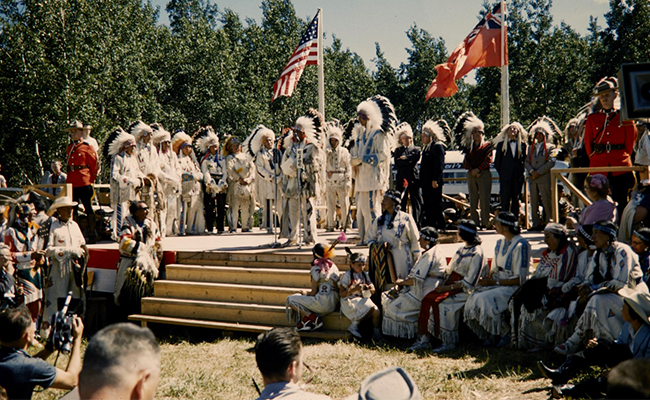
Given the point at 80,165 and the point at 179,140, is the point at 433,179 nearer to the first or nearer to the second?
the point at 179,140

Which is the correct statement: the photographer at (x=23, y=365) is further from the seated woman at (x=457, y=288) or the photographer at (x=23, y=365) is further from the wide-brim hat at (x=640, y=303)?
the seated woman at (x=457, y=288)

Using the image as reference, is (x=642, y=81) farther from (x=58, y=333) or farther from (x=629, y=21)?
(x=629, y=21)

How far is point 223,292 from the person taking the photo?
905 centimetres

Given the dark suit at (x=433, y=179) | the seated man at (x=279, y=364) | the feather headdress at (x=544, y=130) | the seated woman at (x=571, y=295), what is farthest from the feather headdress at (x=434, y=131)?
the seated man at (x=279, y=364)

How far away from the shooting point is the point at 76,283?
9.18 m

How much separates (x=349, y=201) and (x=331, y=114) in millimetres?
22335

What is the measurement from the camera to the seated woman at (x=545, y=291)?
6.51 metres

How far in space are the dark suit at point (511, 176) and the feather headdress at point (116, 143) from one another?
5.98 meters

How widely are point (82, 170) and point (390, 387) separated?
10.0 meters

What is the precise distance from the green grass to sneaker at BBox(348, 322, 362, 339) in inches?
6.8

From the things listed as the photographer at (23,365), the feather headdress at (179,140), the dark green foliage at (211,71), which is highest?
the dark green foliage at (211,71)

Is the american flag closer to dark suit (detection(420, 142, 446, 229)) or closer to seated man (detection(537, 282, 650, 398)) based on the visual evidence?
dark suit (detection(420, 142, 446, 229))

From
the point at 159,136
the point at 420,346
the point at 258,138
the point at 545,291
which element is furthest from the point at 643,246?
the point at 159,136

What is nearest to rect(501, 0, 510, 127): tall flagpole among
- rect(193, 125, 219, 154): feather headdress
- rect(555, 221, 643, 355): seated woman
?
rect(193, 125, 219, 154): feather headdress
